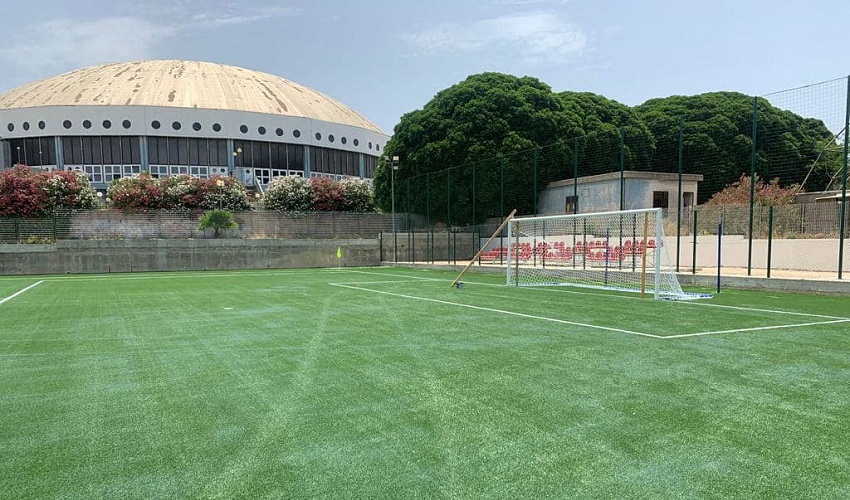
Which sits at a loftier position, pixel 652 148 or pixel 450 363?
pixel 652 148

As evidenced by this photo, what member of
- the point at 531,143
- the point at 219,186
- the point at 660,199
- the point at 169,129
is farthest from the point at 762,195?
the point at 169,129

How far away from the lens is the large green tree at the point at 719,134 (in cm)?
2594

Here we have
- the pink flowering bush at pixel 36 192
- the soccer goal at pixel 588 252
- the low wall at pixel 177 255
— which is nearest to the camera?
the soccer goal at pixel 588 252

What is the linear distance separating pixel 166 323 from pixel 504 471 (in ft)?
24.9

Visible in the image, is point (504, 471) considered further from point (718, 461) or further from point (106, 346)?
point (106, 346)

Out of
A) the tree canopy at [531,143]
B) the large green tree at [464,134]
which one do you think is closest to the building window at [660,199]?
the tree canopy at [531,143]

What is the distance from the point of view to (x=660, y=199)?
77.2ft

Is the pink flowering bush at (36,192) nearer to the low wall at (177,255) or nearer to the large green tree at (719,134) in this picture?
the low wall at (177,255)

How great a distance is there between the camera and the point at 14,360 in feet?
20.4

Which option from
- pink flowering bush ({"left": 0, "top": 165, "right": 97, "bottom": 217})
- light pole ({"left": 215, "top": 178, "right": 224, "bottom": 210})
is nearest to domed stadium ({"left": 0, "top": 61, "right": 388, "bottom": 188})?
light pole ({"left": 215, "top": 178, "right": 224, "bottom": 210})

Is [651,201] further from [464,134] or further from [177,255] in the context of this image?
[177,255]

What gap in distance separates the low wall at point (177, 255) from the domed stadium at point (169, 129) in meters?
26.3

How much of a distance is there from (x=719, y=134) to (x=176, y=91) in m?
57.3

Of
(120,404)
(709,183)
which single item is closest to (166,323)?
(120,404)
